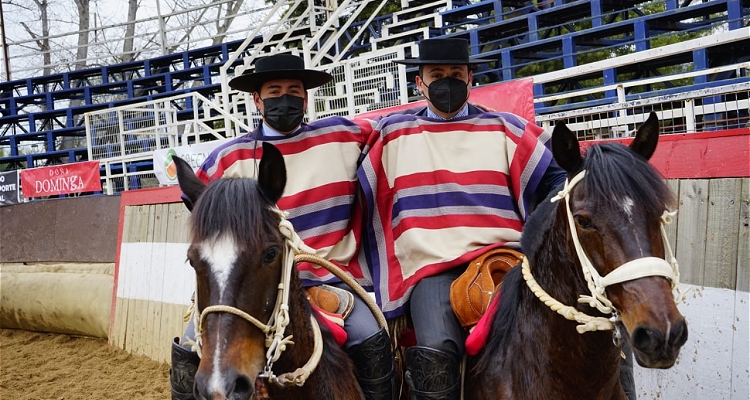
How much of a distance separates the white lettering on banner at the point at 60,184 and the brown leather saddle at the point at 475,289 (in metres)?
12.0

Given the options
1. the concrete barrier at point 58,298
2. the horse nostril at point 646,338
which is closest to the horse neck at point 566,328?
the horse nostril at point 646,338

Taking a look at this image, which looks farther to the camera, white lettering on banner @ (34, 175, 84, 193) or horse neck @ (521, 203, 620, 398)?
white lettering on banner @ (34, 175, 84, 193)

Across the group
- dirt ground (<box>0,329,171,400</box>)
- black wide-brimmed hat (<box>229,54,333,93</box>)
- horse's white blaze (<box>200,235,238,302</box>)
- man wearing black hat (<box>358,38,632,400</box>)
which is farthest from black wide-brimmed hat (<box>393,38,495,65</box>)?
dirt ground (<box>0,329,171,400</box>)

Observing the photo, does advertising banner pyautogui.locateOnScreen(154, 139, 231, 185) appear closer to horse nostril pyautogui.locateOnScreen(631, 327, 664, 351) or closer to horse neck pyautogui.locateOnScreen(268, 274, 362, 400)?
horse neck pyautogui.locateOnScreen(268, 274, 362, 400)

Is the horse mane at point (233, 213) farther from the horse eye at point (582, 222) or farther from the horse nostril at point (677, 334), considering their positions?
the horse nostril at point (677, 334)

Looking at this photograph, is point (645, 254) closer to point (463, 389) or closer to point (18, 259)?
point (463, 389)

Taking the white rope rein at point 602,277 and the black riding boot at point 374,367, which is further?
the black riding boot at point 374,367

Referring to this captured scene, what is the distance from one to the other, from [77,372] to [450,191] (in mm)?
5741

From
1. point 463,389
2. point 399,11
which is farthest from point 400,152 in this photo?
point 399,11

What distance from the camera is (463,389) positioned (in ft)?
10.0

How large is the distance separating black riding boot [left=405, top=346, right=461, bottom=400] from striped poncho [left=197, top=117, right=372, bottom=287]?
73 cm

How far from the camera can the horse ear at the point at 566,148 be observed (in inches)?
97.4

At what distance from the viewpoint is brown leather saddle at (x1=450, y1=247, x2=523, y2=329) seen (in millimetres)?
3064

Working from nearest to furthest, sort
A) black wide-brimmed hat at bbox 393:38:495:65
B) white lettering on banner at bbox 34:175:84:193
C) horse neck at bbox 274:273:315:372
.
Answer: horse neck at bbox 274:273:315:372, black wide-brimmed hat at bbox 393:38:495:65, white lettering on banner at bbox 34:175:84:193
